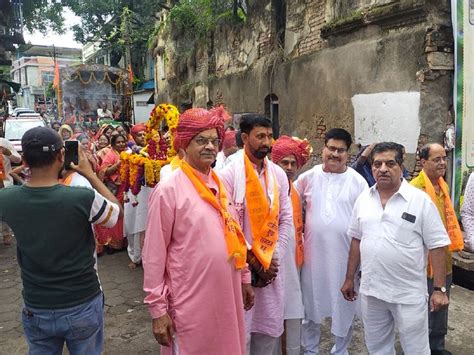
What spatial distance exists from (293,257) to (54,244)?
1770mm

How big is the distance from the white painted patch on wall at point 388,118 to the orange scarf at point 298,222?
3.33 m

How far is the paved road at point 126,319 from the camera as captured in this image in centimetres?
386

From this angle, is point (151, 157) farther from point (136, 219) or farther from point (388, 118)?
point (388, 118)

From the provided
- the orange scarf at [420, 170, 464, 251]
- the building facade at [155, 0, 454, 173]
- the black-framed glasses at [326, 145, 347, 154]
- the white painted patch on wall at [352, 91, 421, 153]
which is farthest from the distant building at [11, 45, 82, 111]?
the orange scarf at [420, 170, 464, 251]

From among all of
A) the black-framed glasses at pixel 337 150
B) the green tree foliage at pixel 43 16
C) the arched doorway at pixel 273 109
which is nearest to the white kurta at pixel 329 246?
the black-framed glasses at pixel 337 150

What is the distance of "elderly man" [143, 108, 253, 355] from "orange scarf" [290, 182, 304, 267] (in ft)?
3.74

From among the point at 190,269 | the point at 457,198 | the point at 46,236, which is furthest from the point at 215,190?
the point at 457,198

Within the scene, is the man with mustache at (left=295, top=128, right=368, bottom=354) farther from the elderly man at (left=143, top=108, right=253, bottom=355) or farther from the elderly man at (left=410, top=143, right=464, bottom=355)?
the elderly man at (left=143, top=108, right=253, bottom=355)

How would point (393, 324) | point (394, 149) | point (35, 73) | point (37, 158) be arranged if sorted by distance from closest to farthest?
1. point (37, 158)
2. point (394, 149)
3. point (393, 324)
4. point (35, 73)

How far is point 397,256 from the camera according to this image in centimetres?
271

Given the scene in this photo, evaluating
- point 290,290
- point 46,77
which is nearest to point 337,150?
point 290,290

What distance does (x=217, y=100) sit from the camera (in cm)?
1301

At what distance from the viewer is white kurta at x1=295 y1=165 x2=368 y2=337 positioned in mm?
3385

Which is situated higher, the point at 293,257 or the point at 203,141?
the point at 203,141
